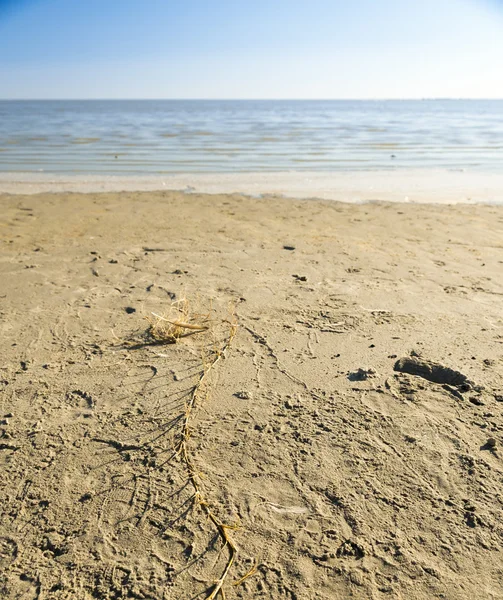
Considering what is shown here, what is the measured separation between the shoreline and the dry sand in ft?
14.8

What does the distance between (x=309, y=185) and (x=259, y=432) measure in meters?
8.63

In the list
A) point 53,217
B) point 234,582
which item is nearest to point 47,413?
point 234,582

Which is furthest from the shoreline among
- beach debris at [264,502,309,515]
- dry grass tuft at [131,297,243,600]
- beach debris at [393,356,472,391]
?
beach debris at [264,502,309,515]

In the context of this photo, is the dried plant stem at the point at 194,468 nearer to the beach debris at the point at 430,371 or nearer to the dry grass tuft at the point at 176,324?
the dry grass tuft at the point at 176,324

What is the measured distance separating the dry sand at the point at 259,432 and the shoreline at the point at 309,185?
450cm

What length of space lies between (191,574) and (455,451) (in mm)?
1353

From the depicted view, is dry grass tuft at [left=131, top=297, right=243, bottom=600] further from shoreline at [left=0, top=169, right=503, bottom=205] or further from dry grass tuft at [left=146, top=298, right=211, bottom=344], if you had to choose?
shoreline at [left=0, top=169, right=503, bottom=205]

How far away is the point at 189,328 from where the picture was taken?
12.4 ft

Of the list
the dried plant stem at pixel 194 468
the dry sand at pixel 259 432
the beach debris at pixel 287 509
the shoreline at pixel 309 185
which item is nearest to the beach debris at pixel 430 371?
the dry sand at pixel 259 432

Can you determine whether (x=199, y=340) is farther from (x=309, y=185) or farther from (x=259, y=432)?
(x=309, y=185)

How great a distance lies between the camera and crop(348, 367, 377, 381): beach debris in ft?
10.5

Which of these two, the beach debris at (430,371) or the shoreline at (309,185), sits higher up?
the beach debris at (430,371)

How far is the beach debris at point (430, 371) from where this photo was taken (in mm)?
3176

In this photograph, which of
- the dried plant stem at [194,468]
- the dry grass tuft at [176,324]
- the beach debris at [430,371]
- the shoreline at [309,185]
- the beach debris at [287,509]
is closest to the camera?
the dried plant stem at [194,468]
